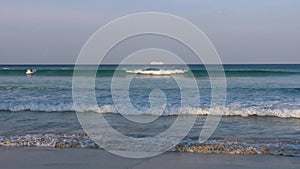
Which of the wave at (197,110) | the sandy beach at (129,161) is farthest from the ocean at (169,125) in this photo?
the sandy beach at (129,161)

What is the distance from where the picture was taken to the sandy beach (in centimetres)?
808

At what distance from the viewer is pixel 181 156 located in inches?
354

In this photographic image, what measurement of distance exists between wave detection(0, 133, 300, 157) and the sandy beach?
42 cm

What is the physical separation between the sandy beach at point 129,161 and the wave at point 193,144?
0.42 metres

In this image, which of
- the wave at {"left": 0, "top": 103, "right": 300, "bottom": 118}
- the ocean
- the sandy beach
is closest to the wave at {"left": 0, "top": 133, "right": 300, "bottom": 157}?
the ocean

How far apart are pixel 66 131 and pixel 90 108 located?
6.21 meters

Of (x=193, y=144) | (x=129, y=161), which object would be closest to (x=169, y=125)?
(x=193, y=144)

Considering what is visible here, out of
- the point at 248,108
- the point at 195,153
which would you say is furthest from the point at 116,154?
the point at 248,108

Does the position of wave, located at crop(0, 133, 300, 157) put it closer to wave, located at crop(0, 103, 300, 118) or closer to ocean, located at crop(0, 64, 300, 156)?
ocean, located at crop(0, 64, 300, 156)

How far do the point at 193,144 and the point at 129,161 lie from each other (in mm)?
2144

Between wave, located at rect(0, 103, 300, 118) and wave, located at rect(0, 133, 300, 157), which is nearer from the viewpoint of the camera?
wave, located at rect(0, 133, 300, 157)

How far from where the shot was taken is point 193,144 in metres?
10.1

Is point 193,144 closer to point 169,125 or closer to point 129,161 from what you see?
point 129,161

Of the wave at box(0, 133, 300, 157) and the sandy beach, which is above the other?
the wave at box(0, 133, 300, 157)
